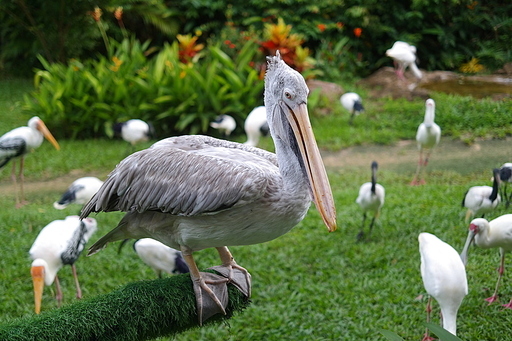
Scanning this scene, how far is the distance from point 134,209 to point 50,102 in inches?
306

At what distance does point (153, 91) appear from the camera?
9.61 m

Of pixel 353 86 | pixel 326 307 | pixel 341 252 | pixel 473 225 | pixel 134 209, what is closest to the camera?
pixel 134 209

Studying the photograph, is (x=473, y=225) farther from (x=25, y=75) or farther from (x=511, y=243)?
(x=25, y=75)

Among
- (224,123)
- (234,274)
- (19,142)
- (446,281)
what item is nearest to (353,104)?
(224,123)

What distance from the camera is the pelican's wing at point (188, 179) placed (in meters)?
2.56

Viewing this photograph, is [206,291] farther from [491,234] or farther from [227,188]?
[491,234]

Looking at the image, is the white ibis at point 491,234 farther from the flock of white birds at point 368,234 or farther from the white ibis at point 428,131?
the white ibis at point 428,131

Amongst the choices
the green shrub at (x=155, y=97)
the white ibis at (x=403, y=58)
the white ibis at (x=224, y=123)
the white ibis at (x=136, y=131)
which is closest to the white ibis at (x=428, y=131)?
the white ibis at (x=224, y=123)

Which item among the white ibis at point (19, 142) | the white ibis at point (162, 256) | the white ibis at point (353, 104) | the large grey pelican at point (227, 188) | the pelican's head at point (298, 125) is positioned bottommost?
the white ibis at point (162, 256)

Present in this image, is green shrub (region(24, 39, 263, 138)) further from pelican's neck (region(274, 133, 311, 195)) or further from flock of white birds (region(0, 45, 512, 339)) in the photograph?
pelican's neck (region(274, 133, 311, 195))

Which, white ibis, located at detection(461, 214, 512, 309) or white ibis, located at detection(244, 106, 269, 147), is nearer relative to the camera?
white ibis, located at detection(461, 214, 512, 309)

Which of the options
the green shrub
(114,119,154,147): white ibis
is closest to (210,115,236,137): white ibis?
the green shrub

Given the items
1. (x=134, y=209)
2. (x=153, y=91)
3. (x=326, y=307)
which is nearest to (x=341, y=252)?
(x=326, y=307)

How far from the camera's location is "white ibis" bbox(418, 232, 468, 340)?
12.8ft
